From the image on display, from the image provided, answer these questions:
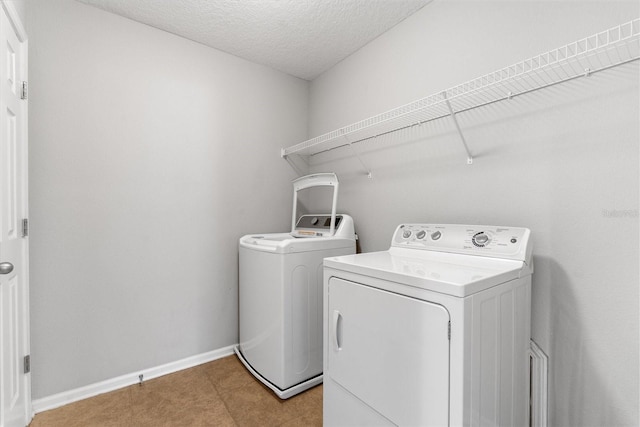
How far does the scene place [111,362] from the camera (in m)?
1.96

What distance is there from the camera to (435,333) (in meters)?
1.04

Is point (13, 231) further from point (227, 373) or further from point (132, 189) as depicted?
point (227, 373)

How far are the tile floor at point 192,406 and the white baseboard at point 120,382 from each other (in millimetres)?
38

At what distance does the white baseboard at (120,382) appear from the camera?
1765 mm

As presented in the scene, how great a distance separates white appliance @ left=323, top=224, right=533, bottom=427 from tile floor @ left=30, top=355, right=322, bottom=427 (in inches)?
16.8

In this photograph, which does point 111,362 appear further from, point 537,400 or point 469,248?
point 537,400

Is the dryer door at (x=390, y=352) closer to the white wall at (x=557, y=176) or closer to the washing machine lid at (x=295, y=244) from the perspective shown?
the washing machine lid at (x=295, y=244)

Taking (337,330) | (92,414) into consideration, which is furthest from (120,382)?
(337,330)

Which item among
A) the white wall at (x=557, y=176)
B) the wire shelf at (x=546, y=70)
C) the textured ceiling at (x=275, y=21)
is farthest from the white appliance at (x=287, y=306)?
the textured ceiling at (x=275, y=21)

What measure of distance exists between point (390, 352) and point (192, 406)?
1.36 meters

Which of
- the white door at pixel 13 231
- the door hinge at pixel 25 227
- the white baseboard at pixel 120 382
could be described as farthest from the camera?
the white baseboard at pixel 120 382

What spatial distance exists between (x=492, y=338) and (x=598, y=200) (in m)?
0.73

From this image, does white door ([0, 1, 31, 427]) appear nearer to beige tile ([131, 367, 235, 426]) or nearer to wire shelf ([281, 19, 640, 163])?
beige tile ([131, 367, 235, 426])

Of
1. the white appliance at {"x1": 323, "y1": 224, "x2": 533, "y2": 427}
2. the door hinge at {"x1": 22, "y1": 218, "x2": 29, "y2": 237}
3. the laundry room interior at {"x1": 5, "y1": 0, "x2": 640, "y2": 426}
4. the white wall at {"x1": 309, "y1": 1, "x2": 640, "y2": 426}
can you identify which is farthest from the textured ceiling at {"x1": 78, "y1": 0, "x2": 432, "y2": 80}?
the white appliance at {"x1": 323, "y1": 224, "x2": 533, "y2": 427}
